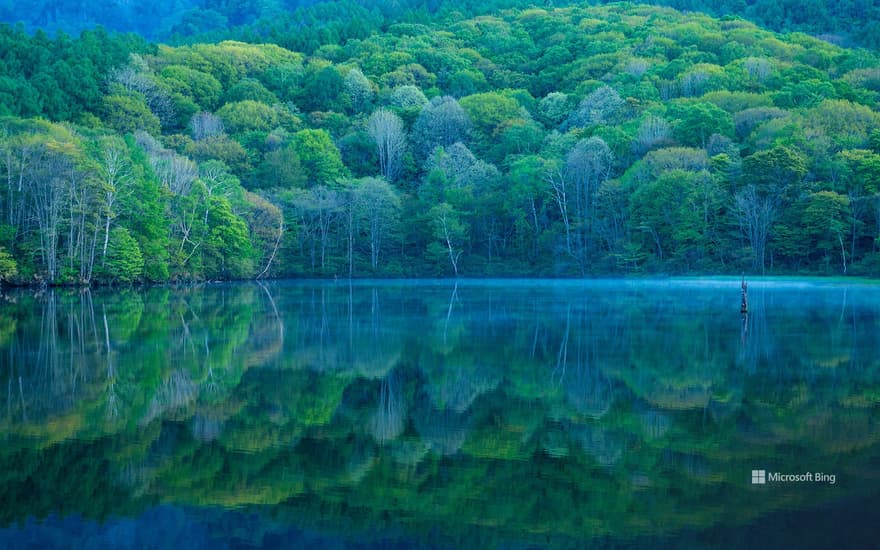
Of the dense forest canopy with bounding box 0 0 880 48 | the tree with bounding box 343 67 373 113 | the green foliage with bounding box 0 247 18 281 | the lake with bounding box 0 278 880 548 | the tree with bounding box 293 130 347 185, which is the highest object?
the dense forest canopy with bounding box 0 0 880 48

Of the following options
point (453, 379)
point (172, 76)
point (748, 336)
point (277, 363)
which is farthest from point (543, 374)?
point (172, 76)

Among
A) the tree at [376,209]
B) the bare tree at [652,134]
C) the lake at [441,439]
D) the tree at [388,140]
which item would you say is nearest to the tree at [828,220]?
the bare tree at [652,134]

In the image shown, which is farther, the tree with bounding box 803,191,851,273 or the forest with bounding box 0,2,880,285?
the tree with bounding box 803,191,851,273

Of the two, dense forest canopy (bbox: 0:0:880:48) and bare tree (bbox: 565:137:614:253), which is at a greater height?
dense forest canopy (bbox: 0:0:880:48)

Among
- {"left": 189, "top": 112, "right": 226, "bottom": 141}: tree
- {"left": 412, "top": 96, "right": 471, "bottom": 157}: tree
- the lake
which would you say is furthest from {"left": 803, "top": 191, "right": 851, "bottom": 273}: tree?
{"left": 189, "top": 112, "right": 226, "bottom": 141}: tree

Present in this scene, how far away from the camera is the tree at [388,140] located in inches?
3856

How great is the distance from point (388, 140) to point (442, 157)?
1024cm

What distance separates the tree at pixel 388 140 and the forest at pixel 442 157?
0.35 m

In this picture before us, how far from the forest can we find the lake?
33508 mm

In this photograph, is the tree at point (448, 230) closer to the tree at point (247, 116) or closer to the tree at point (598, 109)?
the tree at point (598, 109)

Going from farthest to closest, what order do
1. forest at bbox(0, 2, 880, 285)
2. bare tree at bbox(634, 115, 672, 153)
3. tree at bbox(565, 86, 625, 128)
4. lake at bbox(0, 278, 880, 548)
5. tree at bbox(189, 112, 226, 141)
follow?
tree at bbox(189, 112, 226, 141)
tree at bbox(565, 86, 625, 128)
bare tree at bbox(634, 115, 672, 153)
forest at bbox(0, 2, 880, 285)
lake at bbox(0, 278, 880, 548)

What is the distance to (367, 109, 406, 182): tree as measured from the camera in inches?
3856

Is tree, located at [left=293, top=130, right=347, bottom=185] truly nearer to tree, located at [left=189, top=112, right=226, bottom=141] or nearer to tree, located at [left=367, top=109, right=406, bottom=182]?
tree, located at [left=367, top=109, right=406, bottom=182]

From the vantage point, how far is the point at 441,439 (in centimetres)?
1385
